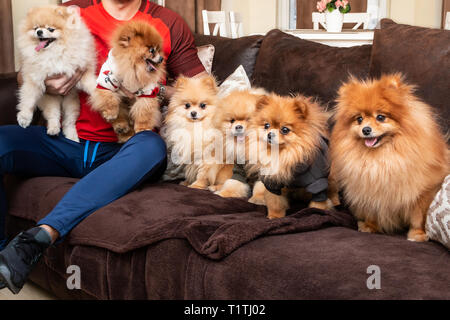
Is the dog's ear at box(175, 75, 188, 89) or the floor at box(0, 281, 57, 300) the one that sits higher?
the dog's ear at box(175, 75, 188, 89)

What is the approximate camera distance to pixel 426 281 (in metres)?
1.12

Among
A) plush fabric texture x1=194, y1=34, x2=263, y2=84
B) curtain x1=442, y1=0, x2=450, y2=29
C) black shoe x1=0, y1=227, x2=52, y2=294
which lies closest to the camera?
black shoe x1=0, y1=227, x2=52, y2=294

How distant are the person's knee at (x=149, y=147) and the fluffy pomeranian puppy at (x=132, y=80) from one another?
0.13 m

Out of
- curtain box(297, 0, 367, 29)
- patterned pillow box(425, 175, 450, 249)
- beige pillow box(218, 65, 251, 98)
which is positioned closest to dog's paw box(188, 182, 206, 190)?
beige pillow box(218, 65, 251, 98)

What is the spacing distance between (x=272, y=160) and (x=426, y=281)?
729mm

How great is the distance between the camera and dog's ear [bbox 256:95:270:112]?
1.76 metres

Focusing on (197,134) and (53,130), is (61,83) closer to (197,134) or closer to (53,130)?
(53,130)

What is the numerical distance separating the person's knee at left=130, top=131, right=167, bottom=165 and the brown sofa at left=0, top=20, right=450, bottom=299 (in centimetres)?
13

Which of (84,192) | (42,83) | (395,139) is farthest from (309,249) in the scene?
(42,83)

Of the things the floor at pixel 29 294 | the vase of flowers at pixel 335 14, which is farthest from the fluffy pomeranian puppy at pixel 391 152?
the vase of flowers at pixel 335 14

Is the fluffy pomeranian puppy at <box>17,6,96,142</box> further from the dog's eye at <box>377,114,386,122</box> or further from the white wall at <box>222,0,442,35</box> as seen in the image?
the white wall at <box>222,0,442,35</box>

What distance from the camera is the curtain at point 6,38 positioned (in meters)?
3.17

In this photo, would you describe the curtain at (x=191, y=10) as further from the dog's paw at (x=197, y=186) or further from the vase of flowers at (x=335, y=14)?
the dog's paw at (x=197, y=186)
